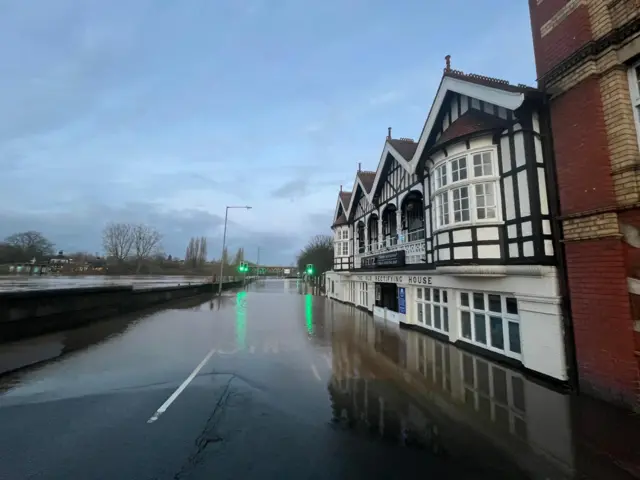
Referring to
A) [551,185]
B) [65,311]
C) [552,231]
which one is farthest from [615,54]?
[65,311]

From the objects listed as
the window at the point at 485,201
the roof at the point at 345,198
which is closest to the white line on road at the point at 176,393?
the window at the point at 485,201

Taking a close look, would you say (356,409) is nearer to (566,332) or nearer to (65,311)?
(566,332)

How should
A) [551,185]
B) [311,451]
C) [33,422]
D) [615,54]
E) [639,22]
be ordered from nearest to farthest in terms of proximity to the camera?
1. [311,451]
2. [33,422]
3. [639,22]
4. [615,54]
5. [551,185]

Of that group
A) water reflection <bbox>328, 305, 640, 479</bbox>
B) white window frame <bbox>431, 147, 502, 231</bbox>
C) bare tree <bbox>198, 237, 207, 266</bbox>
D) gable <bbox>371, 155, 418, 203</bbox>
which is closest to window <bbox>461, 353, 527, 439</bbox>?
water reflection <bbox>328, 305, 640, 479</bbox>

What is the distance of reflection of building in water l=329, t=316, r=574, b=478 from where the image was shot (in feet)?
14.3

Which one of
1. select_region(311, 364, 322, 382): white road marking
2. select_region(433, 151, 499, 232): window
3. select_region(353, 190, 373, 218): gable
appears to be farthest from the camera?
select_region(353, 190, 373, 218): gable

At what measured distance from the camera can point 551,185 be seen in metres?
7.69

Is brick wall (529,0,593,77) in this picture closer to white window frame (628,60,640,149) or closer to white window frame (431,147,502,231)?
white window frame (628,60,640,149)

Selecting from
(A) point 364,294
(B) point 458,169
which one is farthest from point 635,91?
(A) point 364,294

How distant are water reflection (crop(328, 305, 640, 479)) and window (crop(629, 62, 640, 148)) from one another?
5.60 meters

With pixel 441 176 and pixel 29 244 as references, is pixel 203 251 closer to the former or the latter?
pixel 29 244

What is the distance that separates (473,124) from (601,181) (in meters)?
4.06

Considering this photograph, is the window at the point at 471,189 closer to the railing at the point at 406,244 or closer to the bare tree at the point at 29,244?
the railing at the point at 406,244

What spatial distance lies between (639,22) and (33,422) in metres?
12.3
